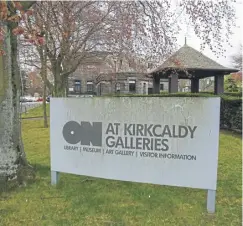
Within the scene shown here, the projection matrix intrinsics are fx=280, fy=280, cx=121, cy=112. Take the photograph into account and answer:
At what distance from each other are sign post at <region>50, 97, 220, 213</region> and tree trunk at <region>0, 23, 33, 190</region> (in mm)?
636

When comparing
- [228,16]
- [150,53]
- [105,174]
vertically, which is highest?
[228,16]

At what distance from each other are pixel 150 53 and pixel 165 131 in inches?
149

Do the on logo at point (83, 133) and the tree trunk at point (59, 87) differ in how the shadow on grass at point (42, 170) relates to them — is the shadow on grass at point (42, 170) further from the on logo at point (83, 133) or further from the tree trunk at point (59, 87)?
the tree trunk at point (59, 87)

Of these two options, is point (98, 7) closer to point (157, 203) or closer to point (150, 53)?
point (150, 53)

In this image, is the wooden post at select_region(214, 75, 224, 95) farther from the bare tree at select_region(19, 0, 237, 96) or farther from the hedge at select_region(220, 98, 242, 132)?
the bare tree at select_region(19, 0, 237, 96)

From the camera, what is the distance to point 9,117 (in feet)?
15.0

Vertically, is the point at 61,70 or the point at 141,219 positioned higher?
the point at 61,70

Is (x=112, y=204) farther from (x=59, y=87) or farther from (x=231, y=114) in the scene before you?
(x=59, y=87)

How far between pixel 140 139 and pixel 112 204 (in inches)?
40.0

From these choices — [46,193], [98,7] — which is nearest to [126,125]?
[46,193]

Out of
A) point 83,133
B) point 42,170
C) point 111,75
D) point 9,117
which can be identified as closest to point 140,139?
point 83,133

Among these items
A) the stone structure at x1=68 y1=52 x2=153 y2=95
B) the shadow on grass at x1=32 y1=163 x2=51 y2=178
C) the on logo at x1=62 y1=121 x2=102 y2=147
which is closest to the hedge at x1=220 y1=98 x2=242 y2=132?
the stone structure at x1=68 y1=52 x2=153 y2=95

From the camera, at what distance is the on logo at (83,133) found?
430 cm

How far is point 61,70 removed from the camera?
14.9m
